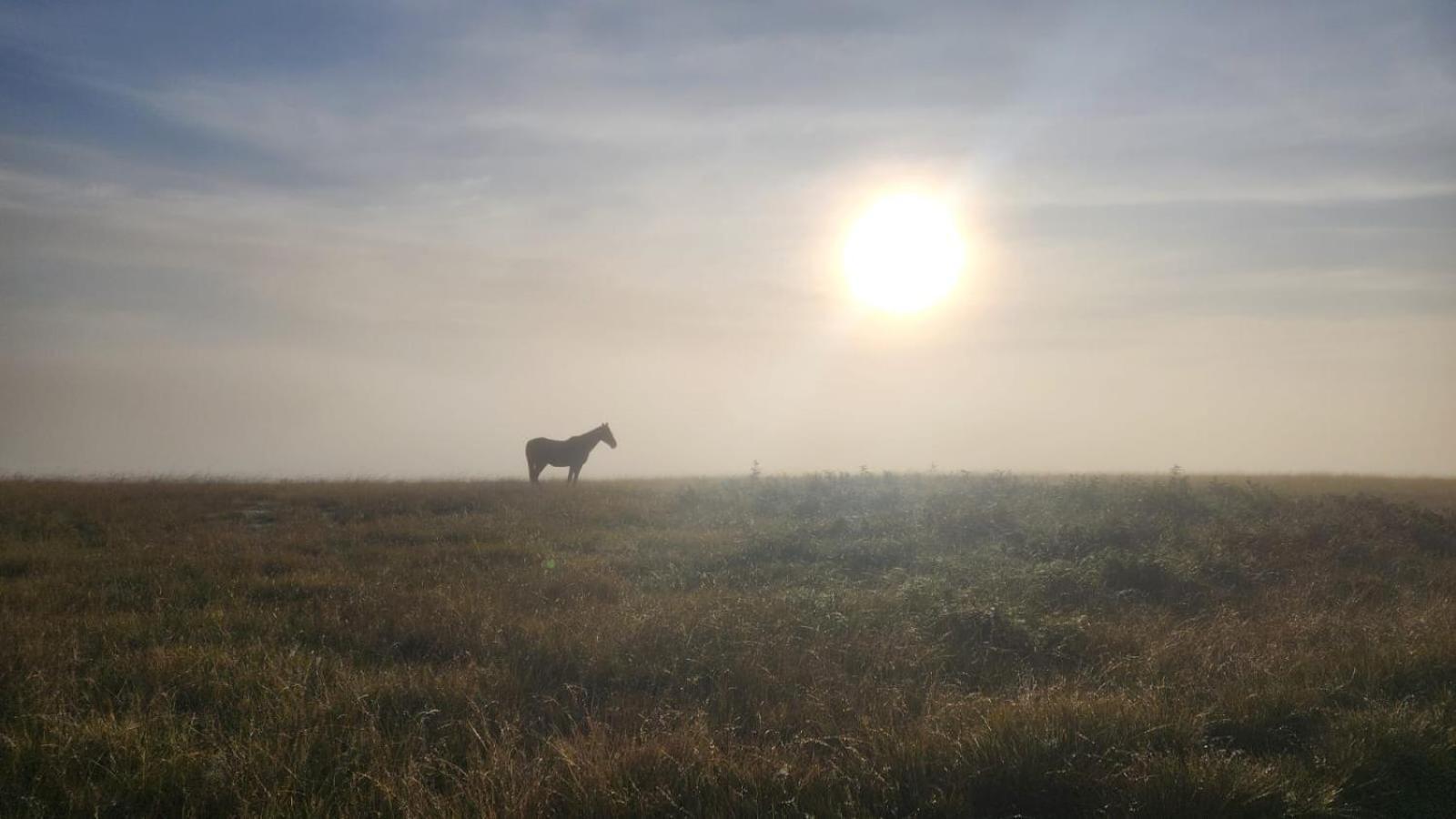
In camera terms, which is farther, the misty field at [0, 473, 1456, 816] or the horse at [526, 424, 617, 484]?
the horse at [526, 424, 617, 484]

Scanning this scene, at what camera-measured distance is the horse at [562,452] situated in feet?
89.6

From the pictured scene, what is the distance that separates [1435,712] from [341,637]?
916 centimetres

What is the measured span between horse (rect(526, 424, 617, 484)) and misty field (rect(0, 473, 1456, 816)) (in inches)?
496

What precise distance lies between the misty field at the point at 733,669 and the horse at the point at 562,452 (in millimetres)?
12601

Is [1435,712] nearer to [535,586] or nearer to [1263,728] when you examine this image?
[1263,728]

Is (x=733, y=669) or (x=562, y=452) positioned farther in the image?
(x=562, y=452)

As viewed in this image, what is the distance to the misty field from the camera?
4895 millimetres

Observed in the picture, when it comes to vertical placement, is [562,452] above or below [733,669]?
above

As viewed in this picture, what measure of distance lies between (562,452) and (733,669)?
21.6 meters

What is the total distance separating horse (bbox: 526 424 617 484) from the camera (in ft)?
89.6

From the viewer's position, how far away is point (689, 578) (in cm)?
1095

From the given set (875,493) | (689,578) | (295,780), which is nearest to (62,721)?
(295,780)

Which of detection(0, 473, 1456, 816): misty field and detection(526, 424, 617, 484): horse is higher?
detection(526, 424, 617, 484): horse

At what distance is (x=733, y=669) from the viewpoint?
23.3ft
